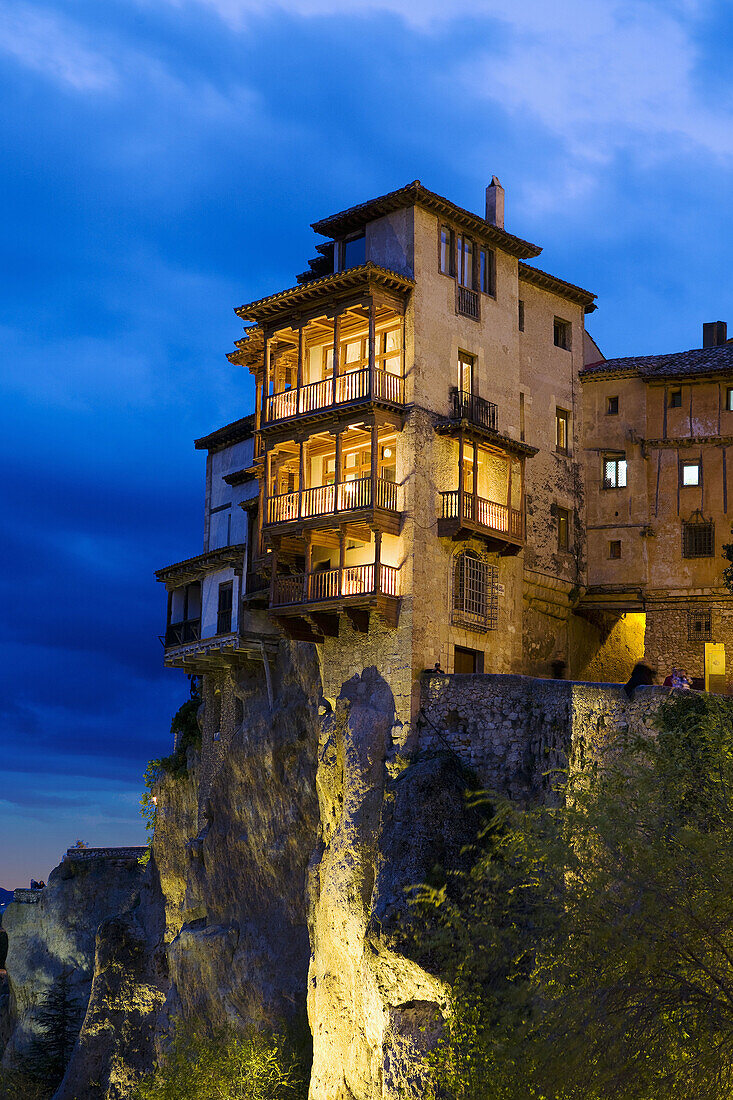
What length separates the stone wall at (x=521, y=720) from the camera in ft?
125

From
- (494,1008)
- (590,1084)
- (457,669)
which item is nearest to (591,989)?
(590,1084)

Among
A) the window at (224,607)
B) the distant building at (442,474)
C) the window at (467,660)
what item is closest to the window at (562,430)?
the distant building at (442,474)

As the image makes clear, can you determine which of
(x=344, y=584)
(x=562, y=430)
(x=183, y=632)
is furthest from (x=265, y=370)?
(x=183, y=632)

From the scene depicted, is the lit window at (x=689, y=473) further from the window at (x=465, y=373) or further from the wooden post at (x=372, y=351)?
the wooden post at (x=372, y=351)

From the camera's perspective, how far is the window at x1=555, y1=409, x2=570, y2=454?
176 feet

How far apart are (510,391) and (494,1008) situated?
85.7ft

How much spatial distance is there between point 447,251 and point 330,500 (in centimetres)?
1076

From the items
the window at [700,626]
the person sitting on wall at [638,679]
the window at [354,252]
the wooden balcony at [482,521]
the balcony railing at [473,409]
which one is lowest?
the person sitting on wall at [638,679]

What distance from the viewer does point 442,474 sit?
154 ft

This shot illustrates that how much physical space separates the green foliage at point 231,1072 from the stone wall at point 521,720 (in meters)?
12.8

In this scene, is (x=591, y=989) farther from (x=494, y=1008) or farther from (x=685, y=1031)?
(x=494, y=1008)

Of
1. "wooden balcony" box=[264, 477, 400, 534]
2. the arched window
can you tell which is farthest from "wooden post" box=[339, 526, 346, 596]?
the arched window

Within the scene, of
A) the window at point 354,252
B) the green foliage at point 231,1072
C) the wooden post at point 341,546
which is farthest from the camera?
the window at point 354,252

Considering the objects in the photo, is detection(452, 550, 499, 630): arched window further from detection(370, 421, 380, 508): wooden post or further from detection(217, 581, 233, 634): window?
detection(217, 581, 233, 634): window
